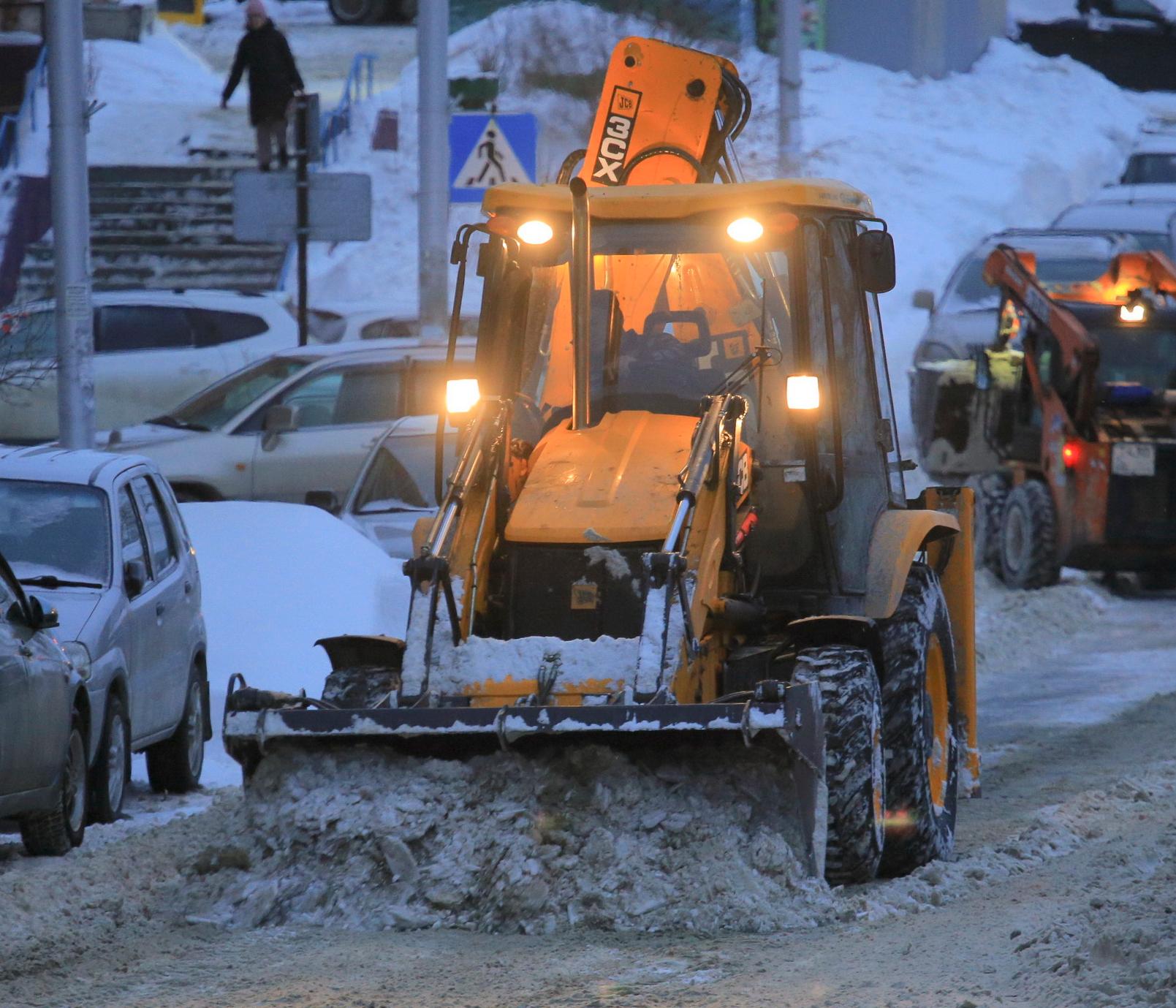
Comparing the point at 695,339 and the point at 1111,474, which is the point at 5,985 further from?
the point at 1111,474

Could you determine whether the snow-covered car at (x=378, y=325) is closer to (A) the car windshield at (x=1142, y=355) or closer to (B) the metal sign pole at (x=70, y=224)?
(A) the car windshield at (x=1142, y=355)

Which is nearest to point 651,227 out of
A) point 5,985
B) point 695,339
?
point 695,339

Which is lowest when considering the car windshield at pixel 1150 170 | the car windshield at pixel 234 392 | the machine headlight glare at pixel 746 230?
the car windshield at pixel 234 392

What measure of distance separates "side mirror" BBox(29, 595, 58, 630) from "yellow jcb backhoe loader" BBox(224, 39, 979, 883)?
4.09 feet

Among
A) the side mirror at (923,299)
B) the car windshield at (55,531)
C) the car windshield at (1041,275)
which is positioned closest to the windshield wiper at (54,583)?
the car windshield at (55,531)

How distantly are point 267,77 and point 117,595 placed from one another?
1598 centimetres

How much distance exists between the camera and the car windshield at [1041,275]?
2256 centimetres

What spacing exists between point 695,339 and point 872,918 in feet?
7.63

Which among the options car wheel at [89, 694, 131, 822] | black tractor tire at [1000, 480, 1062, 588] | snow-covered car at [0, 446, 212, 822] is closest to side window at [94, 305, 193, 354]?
black tractor tire at [1000, 480, 1062, 588]

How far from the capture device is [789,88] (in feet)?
81.4

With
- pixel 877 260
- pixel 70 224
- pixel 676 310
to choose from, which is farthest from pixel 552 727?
pixel 70 224

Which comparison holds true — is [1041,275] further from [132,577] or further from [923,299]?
[132,577]

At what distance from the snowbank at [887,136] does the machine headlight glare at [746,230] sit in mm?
18566

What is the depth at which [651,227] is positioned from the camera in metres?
7.82
